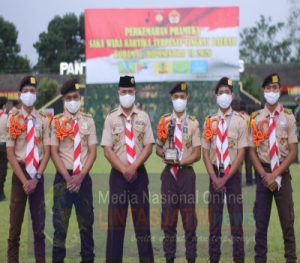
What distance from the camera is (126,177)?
7000mm

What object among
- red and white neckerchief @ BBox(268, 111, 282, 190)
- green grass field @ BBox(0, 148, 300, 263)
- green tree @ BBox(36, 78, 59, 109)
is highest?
green tree @ BBox(36, 78, 59, 109)

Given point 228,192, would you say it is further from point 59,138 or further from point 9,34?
point 9,34

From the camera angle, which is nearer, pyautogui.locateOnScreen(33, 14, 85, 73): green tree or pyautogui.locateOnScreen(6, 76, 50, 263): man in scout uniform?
pyautogui.locateOnScreen(6, 76, 50, 263): man in scout uniform

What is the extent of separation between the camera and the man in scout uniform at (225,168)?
7105 millimetres

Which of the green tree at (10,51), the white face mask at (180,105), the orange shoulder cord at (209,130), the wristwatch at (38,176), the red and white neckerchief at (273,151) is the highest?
the green tree at (10,51)

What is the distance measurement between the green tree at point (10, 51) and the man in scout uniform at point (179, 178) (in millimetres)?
52907

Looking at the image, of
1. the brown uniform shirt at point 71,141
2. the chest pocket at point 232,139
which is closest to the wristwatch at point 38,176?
the brown uniform shirt at point 71,141

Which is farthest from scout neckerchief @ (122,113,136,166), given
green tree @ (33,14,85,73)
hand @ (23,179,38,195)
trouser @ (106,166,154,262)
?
green tree @ (33,14,85,73)

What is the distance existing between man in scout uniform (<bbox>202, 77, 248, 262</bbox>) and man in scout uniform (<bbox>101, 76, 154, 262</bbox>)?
661mm

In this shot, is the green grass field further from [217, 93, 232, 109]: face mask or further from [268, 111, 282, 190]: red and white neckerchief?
[217, 93, 232, 109]: face mask

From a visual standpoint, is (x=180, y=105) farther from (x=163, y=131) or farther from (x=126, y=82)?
(x=126, y=82)

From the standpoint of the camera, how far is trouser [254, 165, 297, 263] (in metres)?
6.95

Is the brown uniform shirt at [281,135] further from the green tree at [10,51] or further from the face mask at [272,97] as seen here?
the green tree at [10,51]

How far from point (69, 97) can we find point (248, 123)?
1963mm
